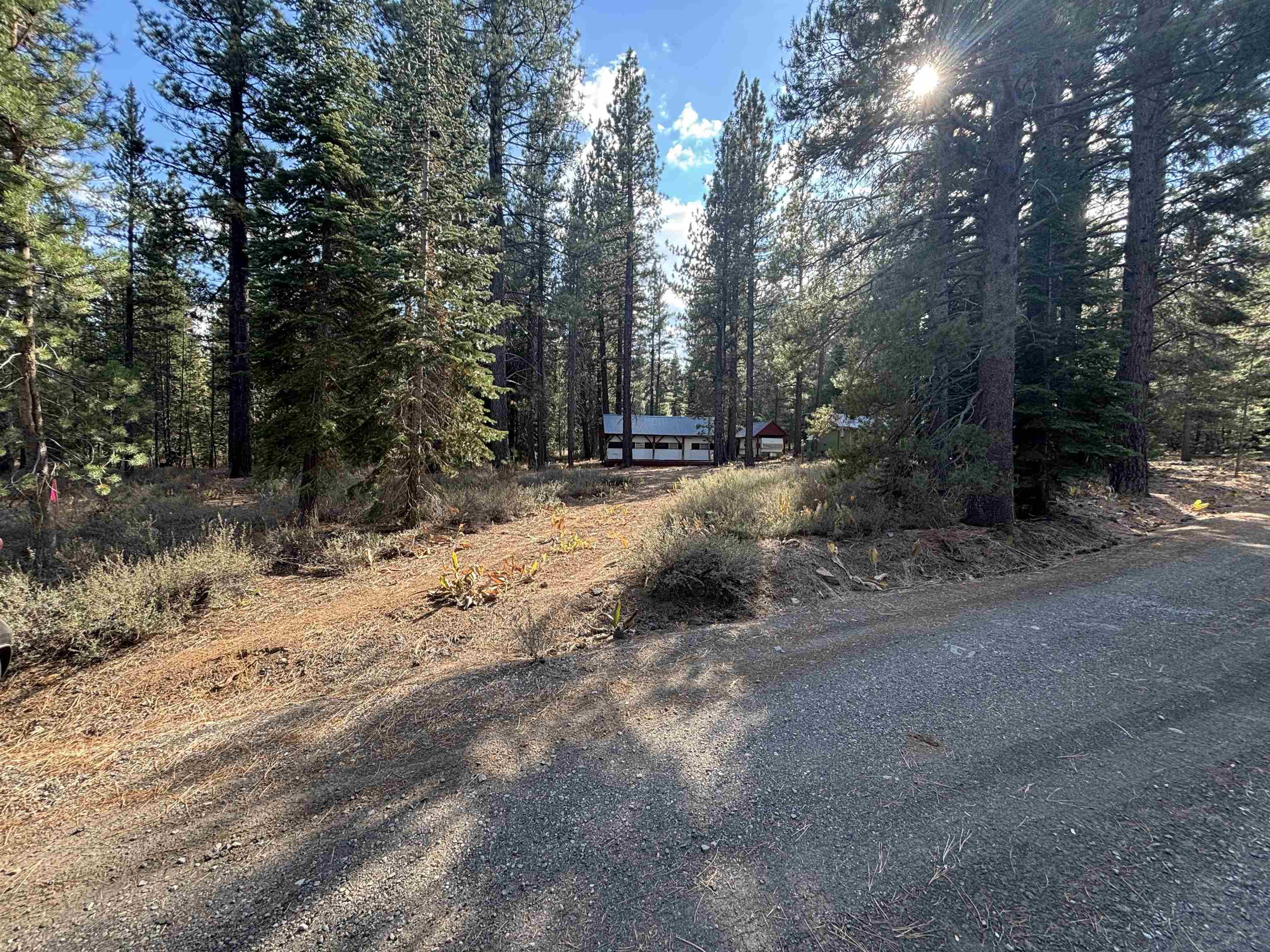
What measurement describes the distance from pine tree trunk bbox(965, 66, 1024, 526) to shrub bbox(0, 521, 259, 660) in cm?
945

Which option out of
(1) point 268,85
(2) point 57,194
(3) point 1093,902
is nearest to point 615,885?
(3) point 1093,902

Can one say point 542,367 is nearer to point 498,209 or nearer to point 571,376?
point 571,376

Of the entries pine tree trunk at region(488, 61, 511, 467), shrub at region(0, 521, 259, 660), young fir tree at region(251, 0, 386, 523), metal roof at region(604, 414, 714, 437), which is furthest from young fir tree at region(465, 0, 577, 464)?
metal roof at region(604, 414, 714, 437)

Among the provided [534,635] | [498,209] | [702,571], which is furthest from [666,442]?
[534,635]

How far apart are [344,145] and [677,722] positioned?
10.3 m

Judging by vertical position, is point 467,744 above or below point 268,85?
below

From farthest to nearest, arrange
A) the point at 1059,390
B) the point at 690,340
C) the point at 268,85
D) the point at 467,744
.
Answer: the point at 690,340
the point at 268,85
the point at 1059,390
the point at 467,744

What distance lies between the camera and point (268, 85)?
32.2ft

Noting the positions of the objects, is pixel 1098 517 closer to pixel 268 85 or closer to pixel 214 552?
pixel 214 552

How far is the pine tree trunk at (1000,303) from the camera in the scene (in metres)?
6.47

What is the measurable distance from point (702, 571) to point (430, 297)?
629 centimetres

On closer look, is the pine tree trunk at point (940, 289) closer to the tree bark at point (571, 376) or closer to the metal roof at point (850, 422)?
the metal roof at point (850, 422)

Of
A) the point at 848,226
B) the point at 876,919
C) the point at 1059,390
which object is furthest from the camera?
the point at 848,226

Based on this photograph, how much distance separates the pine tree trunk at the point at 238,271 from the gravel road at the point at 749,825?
11.8m
